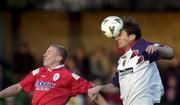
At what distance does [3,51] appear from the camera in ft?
77.3

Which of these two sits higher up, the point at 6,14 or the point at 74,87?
the point at 74,87

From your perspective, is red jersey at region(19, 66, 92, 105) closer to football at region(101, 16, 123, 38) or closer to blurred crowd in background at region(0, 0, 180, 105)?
football at region(101, 16, 123, 38)

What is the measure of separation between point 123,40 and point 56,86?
106 cm

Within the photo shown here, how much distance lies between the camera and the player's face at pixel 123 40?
32.7 feet

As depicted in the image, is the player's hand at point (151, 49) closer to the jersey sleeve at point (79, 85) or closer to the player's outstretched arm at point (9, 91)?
the jersey sleeve at point (79, 85)

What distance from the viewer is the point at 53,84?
10.3 metres

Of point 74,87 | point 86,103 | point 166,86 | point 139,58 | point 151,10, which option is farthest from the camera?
point 151,10

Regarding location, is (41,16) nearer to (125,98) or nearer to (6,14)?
(6,14)

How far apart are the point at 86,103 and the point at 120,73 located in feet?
27.0

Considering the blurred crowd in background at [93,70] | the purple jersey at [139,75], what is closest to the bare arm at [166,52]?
the purple jersey at [139,75]

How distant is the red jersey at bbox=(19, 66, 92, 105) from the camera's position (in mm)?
10289

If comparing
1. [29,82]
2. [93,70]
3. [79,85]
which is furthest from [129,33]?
[93,70]

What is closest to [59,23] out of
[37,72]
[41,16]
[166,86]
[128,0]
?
[41,16]

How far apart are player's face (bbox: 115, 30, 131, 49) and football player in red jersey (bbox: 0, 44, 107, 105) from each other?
2.39 feet
